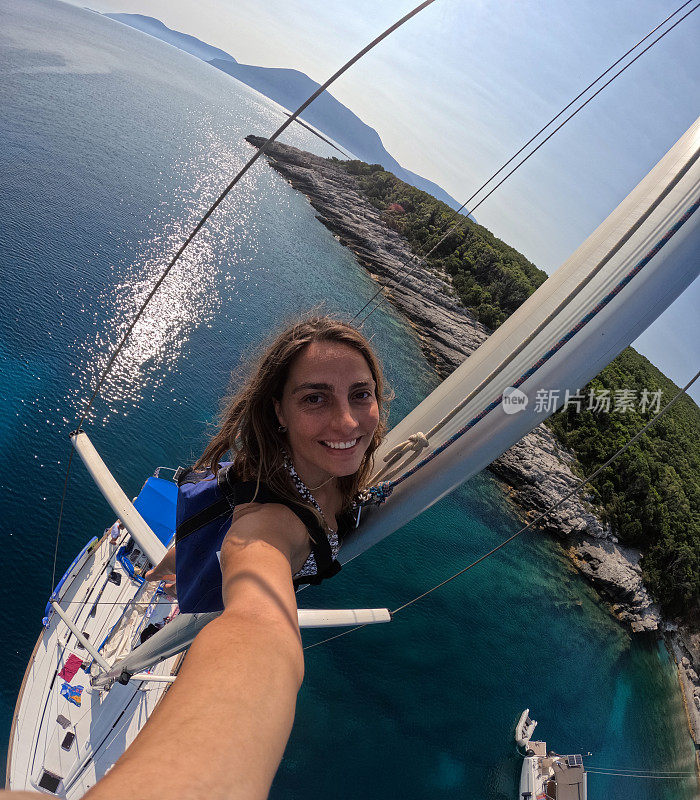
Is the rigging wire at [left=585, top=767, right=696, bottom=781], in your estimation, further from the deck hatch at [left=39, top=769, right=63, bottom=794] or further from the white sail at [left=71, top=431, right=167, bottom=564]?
the white sail at [left=71, top=431, right=167, bottom=564]

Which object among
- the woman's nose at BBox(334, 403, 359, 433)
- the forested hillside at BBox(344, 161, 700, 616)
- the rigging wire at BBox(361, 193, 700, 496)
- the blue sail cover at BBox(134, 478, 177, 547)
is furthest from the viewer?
the forested hillside at BBox(344, 161, 700, 616)

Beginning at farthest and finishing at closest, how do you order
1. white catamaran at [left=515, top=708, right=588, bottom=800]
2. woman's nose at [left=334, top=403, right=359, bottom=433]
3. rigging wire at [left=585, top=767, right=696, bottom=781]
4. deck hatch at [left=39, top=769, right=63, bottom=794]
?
rigging wire at [left=585, top=767, right=696, bottom=781] < white catamaran at [left=515, top=708, right=588, bottom=800] < deck hatch at [left=39, top=769, right=63, bottom=794] < woman's nose at [left=334, top=403, right=359, bottom=433]

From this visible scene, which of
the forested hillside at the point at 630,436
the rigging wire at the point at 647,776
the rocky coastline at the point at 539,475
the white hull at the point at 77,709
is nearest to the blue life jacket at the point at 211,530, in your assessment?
the white hull at the point at 77,709

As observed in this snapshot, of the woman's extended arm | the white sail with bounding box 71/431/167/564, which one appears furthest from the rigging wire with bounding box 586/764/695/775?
the woman's extended arm

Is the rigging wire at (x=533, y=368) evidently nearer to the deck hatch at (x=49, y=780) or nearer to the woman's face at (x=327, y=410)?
the woman's face at (x=327, y=410)

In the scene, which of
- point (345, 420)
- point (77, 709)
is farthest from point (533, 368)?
point (77, 709)

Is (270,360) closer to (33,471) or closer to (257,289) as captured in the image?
(33,471)
